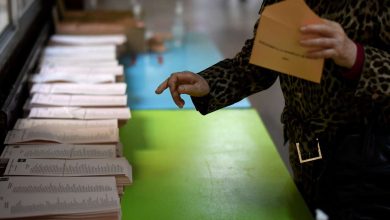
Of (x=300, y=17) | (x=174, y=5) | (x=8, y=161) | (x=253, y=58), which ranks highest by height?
(x=300, y=17)

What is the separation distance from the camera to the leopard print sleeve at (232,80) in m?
1.38

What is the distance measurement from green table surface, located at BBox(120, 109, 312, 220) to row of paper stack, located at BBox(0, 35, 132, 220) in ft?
0.44

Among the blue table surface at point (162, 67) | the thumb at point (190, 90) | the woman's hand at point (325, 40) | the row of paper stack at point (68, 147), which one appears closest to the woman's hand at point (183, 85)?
the thumb at point (190, 90)

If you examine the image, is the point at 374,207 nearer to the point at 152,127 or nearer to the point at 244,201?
the point at 244,201

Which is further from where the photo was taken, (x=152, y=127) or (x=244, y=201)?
(x=152, y=127)

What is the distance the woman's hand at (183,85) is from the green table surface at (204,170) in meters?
0.33

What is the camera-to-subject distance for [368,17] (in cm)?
115

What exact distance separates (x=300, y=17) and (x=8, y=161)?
0.92 metres

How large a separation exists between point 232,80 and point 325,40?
18.5 inches

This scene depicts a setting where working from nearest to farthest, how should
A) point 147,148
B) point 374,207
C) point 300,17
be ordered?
point 300,17 → point 374,207 → point 147,148

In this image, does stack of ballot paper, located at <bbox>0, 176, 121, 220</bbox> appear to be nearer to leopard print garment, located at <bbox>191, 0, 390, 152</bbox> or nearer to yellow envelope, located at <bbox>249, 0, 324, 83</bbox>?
leopard print garment, located at <bbox>191, 0, 390, 152</bbox>

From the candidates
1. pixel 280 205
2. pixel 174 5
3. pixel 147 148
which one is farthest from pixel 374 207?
pixel 174 5

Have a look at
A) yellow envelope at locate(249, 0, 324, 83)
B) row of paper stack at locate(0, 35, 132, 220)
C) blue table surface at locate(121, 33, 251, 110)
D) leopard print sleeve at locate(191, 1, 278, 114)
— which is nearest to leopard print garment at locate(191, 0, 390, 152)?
leopard print sleeve at locate(191, 1, 278, 114)

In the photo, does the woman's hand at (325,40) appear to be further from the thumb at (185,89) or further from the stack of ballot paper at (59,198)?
the stack of ballot paper at (59,198)
